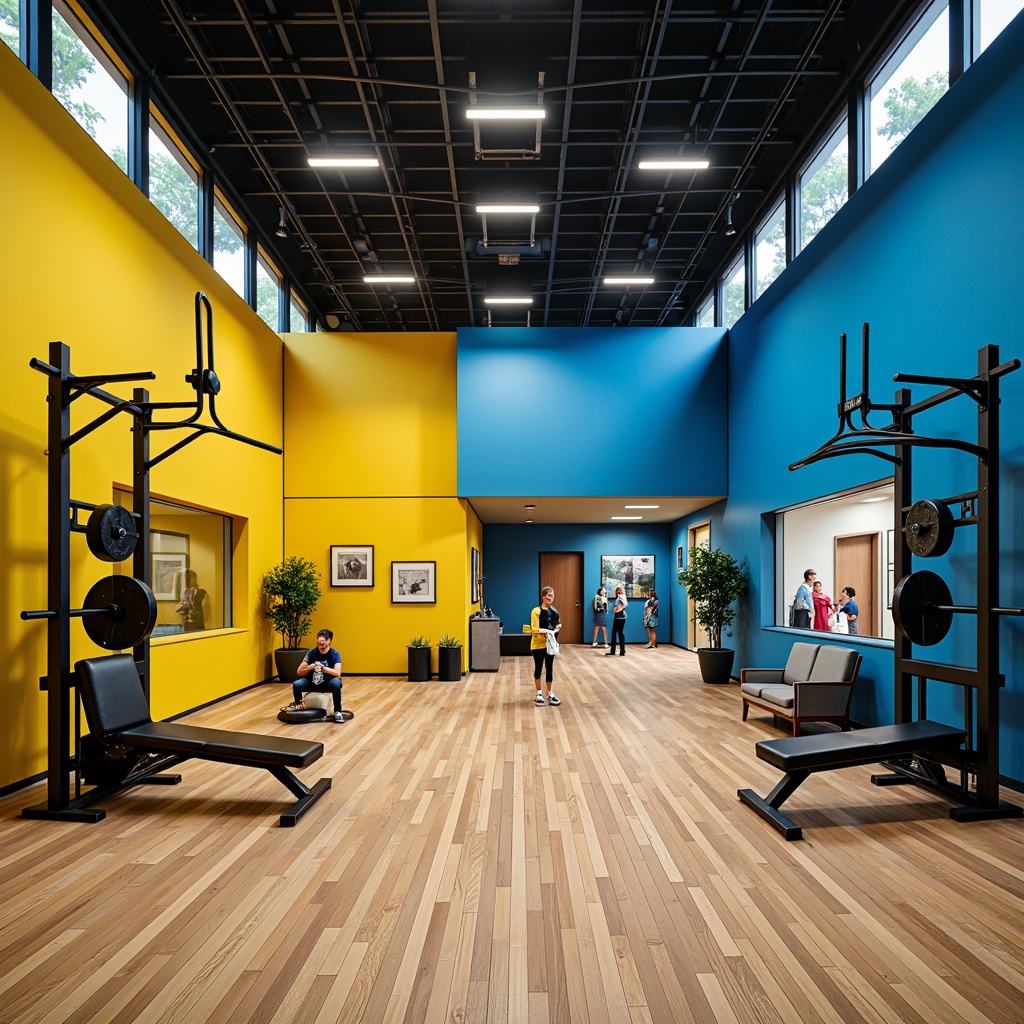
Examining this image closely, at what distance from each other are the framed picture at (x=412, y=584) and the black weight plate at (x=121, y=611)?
256 inches

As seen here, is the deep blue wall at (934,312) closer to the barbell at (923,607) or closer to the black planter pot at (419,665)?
the barbell at (923,607)

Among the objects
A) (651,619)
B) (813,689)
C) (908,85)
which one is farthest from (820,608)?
(651,619)

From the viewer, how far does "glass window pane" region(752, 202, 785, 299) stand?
9.84 metres

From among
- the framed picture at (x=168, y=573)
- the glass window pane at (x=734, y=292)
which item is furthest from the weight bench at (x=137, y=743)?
the glass window pane at (x=734, y=292)

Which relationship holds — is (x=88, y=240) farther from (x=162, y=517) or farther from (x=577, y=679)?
(x=577, y=679)

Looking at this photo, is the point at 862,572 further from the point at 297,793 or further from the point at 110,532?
the point at 110,532

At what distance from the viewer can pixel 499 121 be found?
28.2ft

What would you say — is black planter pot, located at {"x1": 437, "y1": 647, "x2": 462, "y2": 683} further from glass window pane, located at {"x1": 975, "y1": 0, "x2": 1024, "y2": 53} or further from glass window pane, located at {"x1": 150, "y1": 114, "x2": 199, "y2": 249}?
glass window pane, located at {"x1": 975, "y1": 0, "x2": 1024, "y2": 53}

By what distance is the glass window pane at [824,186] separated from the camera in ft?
26.2

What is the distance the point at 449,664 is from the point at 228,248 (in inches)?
261

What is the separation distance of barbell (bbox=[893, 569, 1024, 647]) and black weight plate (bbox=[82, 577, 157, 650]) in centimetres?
513

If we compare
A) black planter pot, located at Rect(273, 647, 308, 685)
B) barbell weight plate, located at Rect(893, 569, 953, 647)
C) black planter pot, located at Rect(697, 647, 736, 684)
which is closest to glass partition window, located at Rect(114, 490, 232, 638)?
black planter pot, located at Rect(273, 647, 308, 685)

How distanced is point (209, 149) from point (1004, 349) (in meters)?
8.58

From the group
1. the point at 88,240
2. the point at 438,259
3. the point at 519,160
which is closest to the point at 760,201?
the point at 519,160
